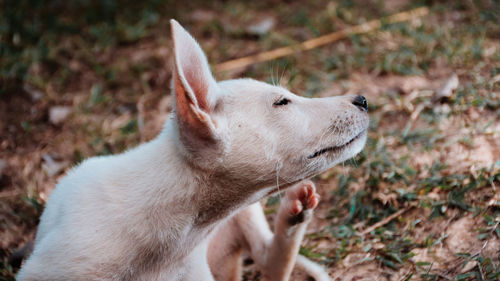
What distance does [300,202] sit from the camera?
9.12ft

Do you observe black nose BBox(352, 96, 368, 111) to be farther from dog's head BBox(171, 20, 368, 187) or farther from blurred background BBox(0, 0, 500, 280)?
blurred background BBox(0, 0, 500, 280)

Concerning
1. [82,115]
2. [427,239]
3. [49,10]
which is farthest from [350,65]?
[49,10]

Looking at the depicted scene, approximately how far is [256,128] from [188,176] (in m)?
0.40

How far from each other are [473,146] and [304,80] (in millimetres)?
1916

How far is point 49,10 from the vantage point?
6395mm

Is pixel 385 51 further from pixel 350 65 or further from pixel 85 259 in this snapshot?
pixel 85 259

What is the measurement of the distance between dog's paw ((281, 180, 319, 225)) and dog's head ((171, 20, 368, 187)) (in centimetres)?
29

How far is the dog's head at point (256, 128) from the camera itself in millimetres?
2289

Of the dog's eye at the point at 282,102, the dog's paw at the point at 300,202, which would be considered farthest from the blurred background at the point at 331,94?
the dog's eye at the point at 282,102

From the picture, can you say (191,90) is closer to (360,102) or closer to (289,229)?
(360,102)

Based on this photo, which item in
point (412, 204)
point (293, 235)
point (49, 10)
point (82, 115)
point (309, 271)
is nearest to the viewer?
point (293, 235)

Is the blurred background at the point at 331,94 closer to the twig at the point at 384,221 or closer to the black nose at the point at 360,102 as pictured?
the twig at the point at 384,221

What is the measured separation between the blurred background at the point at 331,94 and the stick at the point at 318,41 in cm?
9

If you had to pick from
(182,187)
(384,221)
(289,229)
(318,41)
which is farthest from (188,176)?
(318,41)
